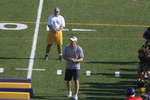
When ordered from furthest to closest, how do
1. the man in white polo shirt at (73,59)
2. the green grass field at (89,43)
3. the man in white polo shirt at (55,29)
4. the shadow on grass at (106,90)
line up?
the man in white polo shirt at (55,29), the green grass field at (89,43), the shadow on grass at (106,90), the man in white polo shirt at (73,59)

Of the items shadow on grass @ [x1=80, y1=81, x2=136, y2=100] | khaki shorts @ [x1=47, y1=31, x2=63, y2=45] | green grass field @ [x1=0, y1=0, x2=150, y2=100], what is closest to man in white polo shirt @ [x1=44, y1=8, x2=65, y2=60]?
khaki shorts @ [x1=47, y1=31, x2=63, y2=45]

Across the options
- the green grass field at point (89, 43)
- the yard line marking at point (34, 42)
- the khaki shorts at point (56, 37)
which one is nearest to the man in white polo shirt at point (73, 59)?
the green grass field at point (89, 43)

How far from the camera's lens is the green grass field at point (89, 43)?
19.8 meters

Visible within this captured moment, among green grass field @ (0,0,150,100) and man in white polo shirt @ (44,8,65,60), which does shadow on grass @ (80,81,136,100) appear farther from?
man in white polo shirt @ (44,8,65,60)

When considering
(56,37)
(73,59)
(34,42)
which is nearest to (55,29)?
(56,37)

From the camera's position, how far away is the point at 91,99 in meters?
18.5

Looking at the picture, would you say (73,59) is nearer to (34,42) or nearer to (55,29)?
(55,29)

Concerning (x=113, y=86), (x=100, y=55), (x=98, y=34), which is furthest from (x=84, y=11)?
(x=113, y=86)

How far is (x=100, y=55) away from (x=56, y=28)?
197cm

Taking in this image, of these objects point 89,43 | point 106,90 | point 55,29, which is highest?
point 55,29

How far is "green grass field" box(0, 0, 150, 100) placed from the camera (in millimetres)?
19812

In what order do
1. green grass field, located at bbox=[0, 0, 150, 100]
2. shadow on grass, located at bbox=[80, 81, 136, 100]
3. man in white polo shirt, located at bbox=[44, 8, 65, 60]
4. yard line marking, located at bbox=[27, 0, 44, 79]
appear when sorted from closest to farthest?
shadow on grass, located at bbox=[80, 81, 136, 100] < green grass field, located at bbox=[0, 0, 150, 100] < yard line marking, located at bbox=[27, 0, 44, 79] < man in white polo shirt, located at bbox=[44, 8, 65, 60]

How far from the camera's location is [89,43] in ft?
80.3

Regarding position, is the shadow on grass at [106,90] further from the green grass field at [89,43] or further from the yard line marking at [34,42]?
the yard line marking at [34,42]
